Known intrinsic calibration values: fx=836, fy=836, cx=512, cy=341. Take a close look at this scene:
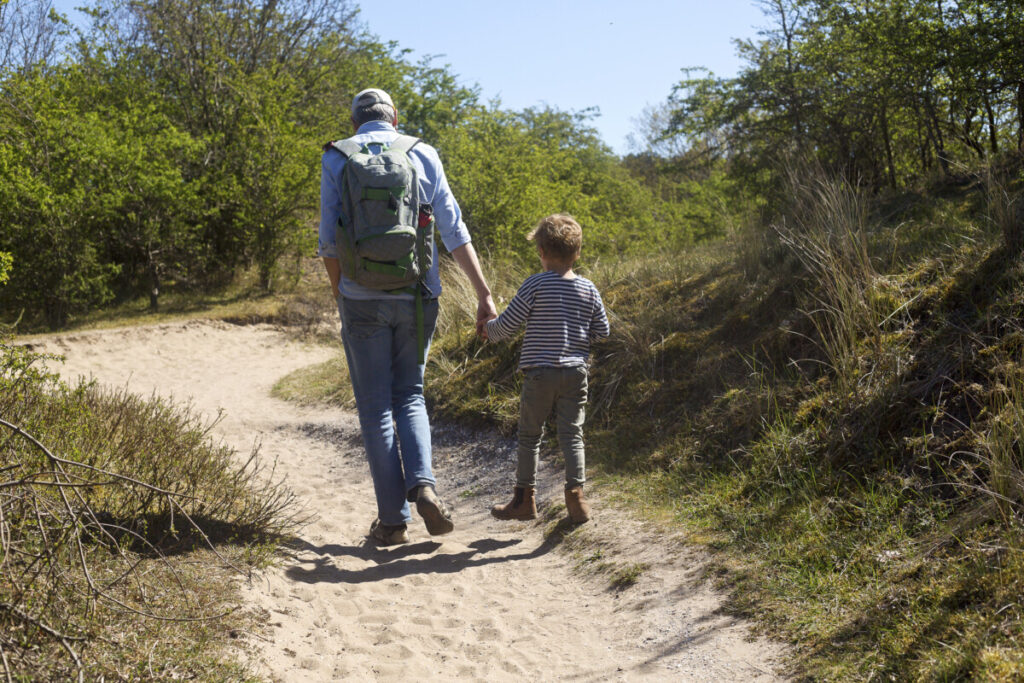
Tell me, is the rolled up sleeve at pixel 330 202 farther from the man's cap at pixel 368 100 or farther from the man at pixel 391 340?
the man's cap at pixel 368 100

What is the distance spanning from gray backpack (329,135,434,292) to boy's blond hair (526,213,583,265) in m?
A: 0.75

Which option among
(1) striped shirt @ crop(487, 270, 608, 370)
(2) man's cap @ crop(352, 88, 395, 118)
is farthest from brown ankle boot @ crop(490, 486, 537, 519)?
(2) man's cap @ crop(352, 88, 395, 118)

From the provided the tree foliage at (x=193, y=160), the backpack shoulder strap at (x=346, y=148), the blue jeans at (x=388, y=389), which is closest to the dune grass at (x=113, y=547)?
the blue jeans at (x=388, y=389)

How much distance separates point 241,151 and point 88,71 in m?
4.56

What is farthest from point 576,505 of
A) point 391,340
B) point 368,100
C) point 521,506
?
point 368,100

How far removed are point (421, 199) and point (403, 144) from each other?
1.01 feet

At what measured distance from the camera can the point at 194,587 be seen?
3846 mm

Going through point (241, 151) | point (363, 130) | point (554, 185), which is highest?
point (241, 151)

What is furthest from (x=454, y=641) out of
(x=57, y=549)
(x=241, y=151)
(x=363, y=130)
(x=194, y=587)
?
(x=241, y=151)

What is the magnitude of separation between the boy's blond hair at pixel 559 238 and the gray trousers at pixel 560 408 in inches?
25.6

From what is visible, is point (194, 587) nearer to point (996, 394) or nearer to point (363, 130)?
point (363, 130)

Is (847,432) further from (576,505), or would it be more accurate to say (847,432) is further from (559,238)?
(559,238)

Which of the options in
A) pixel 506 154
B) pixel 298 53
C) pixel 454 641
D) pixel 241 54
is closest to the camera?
pixel 454 641

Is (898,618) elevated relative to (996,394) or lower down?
lower down
